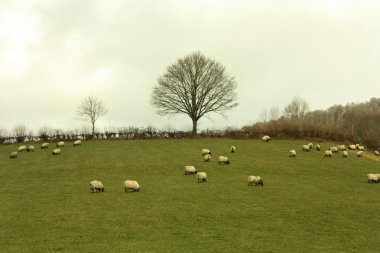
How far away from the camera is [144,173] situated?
145 feet

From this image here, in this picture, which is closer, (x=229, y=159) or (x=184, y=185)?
(x=184, y=185)

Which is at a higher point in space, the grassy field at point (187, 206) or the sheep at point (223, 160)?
the sheep at point (223, 160)

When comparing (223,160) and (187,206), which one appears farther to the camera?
(223,160)

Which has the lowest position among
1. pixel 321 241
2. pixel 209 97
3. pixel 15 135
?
pixel 321 241

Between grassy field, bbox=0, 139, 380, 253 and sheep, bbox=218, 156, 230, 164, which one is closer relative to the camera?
grassy field, bbox=0, 139, 380, 253

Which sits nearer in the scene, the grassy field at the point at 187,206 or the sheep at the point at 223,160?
the grassy field at the point at 187,206

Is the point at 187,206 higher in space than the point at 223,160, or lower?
lower

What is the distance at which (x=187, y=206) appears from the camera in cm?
2775

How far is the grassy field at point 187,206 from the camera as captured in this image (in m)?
20.4

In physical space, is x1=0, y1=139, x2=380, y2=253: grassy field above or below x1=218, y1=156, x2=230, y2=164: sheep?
below

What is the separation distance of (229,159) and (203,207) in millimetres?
24871

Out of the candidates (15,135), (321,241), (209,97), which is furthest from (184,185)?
(209,97)

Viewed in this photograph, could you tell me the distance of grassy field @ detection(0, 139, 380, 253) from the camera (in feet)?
67.0

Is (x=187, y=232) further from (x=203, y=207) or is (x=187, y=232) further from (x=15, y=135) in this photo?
(x=15, y=135)
